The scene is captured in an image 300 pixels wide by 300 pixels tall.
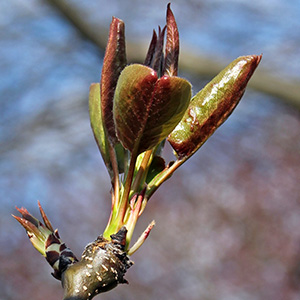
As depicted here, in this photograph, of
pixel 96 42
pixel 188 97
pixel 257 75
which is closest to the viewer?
pixel 188 97

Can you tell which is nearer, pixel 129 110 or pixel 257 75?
pixel 129 110

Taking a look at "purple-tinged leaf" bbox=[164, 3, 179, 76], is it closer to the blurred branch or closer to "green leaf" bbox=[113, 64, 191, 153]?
"green leaf" bbox=[113, 64, 191, 153]

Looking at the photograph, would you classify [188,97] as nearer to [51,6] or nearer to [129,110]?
[129,110]

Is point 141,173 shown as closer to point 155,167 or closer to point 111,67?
point 155,167

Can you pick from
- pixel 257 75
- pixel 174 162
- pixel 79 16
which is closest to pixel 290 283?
pixel 257 75

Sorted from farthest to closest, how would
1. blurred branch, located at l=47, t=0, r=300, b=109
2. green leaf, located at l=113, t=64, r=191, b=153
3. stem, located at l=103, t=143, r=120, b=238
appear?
1. blurred branch, located at l=47, t=0, r=300, b=109
2. stem, located at l=103, t=143, r=120, b=238
3. green leaf, located at l=113, t=64, r=191, b=153

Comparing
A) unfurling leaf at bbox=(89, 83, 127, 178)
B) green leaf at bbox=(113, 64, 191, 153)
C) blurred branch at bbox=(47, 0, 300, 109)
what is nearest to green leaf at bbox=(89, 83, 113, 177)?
unfurling leaf at bbox=(89, 83, 127, 178)

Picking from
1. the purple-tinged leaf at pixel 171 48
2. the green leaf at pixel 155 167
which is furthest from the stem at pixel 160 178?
the purple-tinged leaf at pixel 171 48

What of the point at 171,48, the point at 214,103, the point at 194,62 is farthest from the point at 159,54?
the point at 194,62
